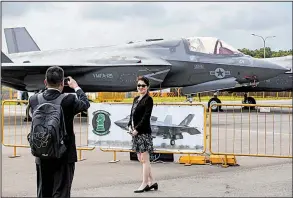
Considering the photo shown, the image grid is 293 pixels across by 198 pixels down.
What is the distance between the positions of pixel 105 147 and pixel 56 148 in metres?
4.23

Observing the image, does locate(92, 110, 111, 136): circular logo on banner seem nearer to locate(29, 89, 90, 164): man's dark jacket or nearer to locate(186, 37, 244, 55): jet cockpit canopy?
locate(29, 89, 90, 164): man's dark jacket

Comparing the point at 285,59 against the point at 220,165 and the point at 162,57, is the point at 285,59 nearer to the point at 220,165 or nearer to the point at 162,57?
the point at 162,57

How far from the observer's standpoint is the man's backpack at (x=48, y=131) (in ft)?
12.5

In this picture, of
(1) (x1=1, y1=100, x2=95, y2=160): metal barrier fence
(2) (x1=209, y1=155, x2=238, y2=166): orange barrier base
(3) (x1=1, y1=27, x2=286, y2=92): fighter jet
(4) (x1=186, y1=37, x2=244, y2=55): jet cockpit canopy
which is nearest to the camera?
(2) (x1=209, y1=155, x2=238, y2=166): orange barrier base

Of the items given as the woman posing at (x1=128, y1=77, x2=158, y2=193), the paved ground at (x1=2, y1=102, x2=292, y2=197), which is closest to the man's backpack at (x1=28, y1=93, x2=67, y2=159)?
the paved ground at (x1=2, y1=102, x2=292, y2=197)

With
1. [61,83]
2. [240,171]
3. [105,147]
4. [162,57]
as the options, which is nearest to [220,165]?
[240,171]

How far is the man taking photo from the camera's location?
3.82m

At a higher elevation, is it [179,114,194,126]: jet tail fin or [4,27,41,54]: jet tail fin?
[4,27,41,54]: jet tail fin

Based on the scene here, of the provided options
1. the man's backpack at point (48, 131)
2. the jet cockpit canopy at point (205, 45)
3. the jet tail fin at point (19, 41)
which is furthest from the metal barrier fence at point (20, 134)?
the jet tail fin at point (19, 41)

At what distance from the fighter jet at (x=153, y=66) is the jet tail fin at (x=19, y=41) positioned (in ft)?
24.8

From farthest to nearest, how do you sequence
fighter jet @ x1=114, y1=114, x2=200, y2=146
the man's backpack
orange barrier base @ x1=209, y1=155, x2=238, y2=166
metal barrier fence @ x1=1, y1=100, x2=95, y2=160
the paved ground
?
metal barrier fence @ x1=1, y1=100, x2=95, y2=160 → fighter jet @ x1=114, y1=114, x2=200, y2=146 → orange barrier base @ x1=209, y1=155, x2=238, y2=166 → the paved ground → the man's backpack

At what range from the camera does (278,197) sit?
5.21 meters

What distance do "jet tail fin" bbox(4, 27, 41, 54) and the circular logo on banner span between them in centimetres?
1840

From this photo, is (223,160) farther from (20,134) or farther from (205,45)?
(205,45)
